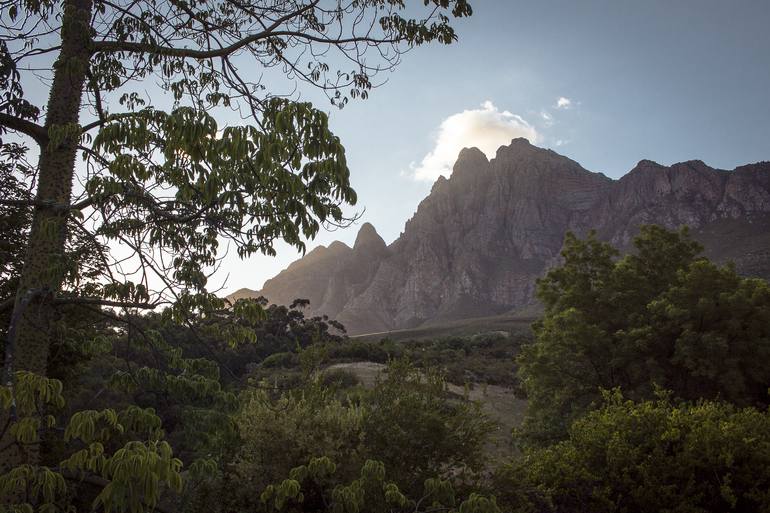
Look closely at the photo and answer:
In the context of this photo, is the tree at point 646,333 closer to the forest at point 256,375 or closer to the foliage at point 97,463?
the forest at point 256,375

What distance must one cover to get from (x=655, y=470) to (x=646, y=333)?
6.91 m

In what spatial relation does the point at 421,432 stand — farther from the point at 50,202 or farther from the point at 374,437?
the point at 50,202

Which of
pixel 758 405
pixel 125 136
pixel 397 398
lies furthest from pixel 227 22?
pixel 758 405

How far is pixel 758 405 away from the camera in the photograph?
13.2m

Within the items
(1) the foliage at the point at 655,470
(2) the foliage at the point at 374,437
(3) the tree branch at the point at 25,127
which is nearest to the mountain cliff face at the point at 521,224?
(1) the foliage at the point at 655,470

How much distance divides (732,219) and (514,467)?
13503 cm

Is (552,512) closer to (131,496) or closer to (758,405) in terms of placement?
(131,496)

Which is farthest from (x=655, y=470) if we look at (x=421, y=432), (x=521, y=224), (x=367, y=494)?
(x=521, y=224)

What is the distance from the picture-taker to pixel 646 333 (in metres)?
13.2

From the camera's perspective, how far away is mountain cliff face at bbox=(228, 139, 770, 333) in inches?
5128

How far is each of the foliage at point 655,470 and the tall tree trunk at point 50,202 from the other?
19.8 ft

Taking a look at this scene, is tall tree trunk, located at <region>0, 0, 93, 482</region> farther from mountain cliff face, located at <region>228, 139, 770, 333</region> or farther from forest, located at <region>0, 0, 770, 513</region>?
mountain cliff face, located at <region>228, 139, 770, 333</region>

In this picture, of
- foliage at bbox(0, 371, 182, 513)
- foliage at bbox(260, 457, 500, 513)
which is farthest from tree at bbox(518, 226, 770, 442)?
foliage at bbox(0, 371, 182, 513)

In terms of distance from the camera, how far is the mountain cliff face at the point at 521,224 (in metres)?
130
